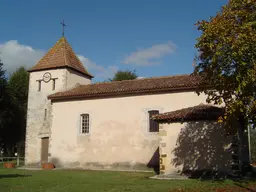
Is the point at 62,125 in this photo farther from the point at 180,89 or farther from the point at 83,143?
the point at 180,89

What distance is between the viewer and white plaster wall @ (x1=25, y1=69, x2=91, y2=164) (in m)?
23.4

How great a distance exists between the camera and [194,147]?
14672 millimetres

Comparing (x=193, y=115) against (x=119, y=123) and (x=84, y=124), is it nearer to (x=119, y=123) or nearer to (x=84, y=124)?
(x=119, y=123)

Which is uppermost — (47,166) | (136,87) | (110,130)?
(136,87)

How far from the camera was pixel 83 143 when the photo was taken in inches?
830

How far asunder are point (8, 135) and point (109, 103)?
20600 millimetres

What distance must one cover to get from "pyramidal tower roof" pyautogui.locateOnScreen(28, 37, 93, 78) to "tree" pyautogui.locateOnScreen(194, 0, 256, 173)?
15.5 metres

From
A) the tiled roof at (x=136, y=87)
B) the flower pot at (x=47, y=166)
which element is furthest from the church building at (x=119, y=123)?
the flower pot at (x=47, y=166)

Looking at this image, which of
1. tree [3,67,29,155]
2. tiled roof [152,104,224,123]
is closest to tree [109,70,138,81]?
tree [3,67,29,155]

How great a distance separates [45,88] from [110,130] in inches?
303

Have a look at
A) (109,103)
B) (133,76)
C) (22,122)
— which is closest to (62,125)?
(109,103)

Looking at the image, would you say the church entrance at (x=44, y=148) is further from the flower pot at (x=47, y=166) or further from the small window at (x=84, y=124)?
the small window at (x=84, y=124)

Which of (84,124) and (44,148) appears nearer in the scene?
(84,124)

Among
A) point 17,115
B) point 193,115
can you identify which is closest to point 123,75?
point 17,115
